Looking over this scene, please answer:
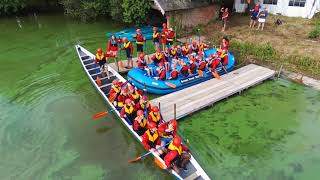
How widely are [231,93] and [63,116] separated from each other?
7.03 meters

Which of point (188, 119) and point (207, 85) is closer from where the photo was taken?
point (188, 119)

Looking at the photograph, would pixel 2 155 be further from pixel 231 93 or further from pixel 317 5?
pixel 317 5

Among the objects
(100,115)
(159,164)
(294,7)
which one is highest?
(294,7)

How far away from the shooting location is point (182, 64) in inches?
468

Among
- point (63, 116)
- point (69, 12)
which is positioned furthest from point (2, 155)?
point (69, 12)

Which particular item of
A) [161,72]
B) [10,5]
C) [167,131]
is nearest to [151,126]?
[167,131]

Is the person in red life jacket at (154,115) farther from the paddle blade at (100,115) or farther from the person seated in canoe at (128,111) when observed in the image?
the paddle blade at (100,115)

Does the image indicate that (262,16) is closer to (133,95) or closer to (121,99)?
(133,95)

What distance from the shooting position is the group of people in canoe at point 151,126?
24.4ft

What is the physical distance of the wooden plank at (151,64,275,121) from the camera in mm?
10414

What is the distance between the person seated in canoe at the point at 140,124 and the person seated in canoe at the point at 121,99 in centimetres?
134

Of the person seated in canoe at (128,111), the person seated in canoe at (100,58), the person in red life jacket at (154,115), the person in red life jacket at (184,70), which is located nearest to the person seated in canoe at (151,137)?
the person in red life jacket at (154,115)

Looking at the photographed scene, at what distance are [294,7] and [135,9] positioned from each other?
1036 cm

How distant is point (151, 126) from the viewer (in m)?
7.94
